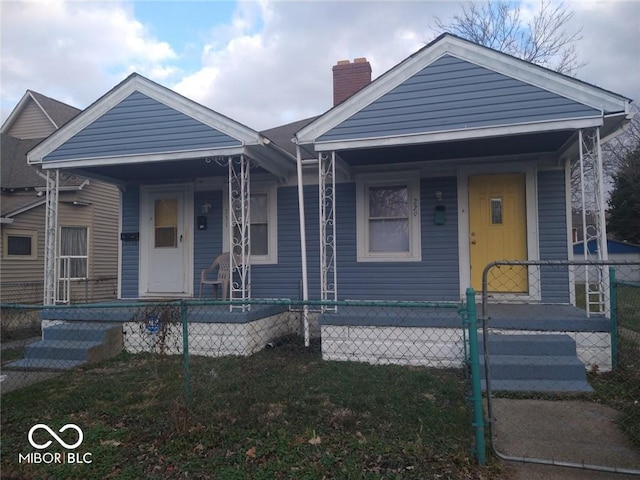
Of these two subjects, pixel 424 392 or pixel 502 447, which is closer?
pixel 502 447

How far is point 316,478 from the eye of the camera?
9.16 ft

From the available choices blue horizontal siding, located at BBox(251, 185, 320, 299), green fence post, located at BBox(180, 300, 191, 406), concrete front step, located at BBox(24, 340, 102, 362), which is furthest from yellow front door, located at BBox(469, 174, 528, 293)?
concrete front step, located at BBox(24, 340, 102, 362)

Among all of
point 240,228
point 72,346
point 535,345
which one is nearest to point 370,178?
point 240,228

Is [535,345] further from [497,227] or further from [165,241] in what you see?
[165,241]

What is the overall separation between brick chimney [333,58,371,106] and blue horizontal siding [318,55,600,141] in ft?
9.44

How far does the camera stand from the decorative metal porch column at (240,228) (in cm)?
646

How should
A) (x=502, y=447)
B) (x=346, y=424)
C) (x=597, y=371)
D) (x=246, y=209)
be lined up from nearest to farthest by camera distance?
(x=502, y=447) < (x=346, y=424) < (x=597, y=371) < (x=246, y=209)

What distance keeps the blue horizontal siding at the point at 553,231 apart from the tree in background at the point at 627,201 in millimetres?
20105

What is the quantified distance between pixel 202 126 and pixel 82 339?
11.5 feet

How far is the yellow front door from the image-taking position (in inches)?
267

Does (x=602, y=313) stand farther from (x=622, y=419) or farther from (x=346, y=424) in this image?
(x=346, y=424)

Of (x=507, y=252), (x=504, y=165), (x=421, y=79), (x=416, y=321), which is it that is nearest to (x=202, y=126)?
(x=421, y=79)

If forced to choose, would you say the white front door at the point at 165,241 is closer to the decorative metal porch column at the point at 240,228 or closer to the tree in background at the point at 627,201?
the decorative metal porch column at the point at 240,228

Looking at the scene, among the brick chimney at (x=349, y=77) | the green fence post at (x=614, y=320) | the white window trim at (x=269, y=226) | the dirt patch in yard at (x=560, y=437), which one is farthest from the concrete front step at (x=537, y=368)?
the brick chimney at (x=349, y=77)
